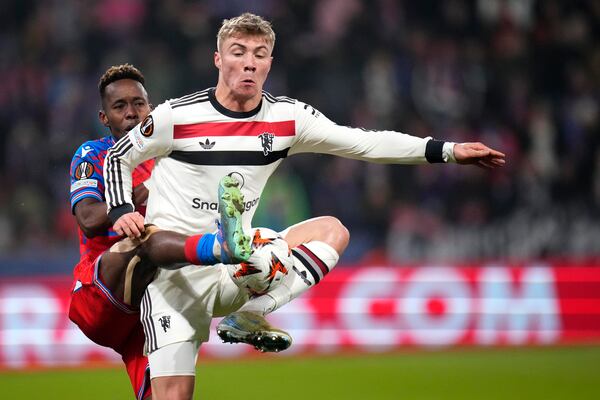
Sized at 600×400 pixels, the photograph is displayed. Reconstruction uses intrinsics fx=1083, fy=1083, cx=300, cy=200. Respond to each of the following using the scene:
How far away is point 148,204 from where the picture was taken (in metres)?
5.30

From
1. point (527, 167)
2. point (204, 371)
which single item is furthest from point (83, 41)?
point (527, 167)

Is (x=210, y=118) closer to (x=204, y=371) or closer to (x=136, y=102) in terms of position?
(x=136, y=102)

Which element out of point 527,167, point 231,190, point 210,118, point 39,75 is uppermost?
point 39,75

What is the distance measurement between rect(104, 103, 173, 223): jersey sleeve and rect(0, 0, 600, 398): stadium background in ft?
18.7

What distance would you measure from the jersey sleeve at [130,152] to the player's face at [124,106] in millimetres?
741

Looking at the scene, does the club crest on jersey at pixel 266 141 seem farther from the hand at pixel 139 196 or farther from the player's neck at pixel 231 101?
the hand at pixel 139 196

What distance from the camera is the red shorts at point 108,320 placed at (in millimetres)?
5480

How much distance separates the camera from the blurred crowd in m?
11.7

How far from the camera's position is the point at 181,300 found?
5.24 meters

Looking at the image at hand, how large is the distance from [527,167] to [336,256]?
7198 millimetres

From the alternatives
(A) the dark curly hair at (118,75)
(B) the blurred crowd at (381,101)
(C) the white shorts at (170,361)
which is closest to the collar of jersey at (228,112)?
(A) the dark curly hair at (118,75)

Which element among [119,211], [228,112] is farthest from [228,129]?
[119,211]

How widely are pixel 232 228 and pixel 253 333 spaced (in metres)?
0.57

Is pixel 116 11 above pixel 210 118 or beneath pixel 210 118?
above
